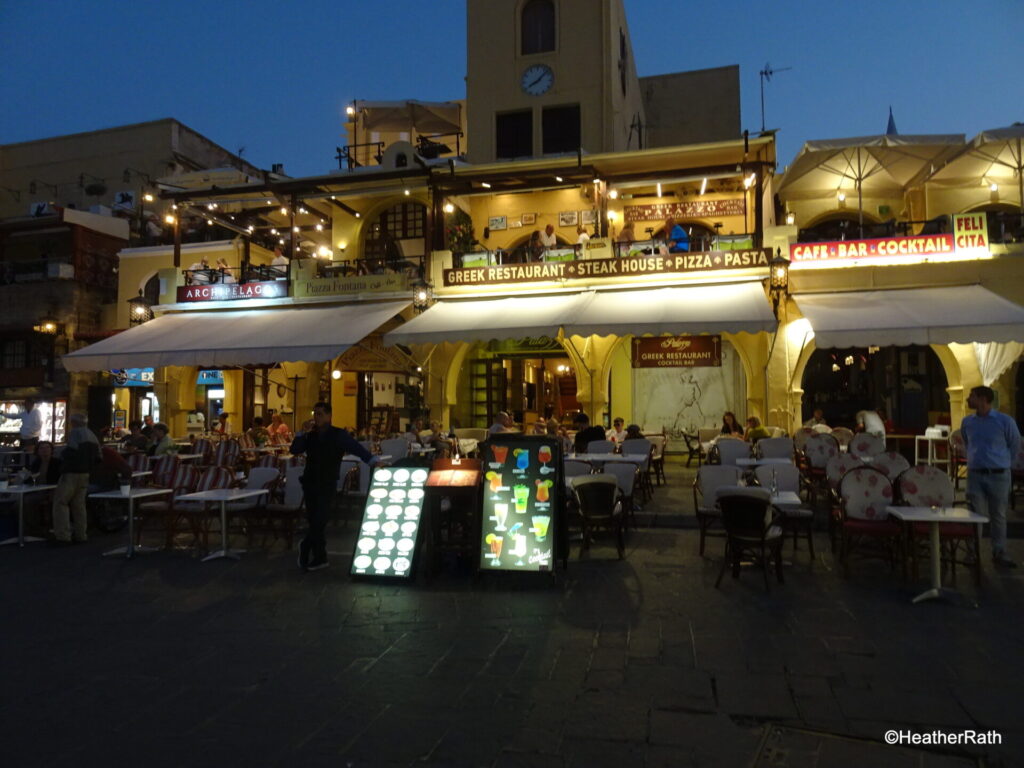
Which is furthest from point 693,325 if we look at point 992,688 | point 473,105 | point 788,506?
point 473,105

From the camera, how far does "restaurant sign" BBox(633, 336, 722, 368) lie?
12953 mm

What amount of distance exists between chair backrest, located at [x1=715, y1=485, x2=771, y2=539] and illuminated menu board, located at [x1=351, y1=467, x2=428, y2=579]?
8.72ft

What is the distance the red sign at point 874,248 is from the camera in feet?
38.0

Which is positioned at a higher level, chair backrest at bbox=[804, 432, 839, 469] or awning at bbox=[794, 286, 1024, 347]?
awning at bbox=[794, 286, 1024, 347]

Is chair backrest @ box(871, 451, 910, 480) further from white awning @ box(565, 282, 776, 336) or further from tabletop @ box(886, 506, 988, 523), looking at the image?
white awning @ box(565, 282, 776, 336)

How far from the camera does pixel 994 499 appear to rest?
6066 mm

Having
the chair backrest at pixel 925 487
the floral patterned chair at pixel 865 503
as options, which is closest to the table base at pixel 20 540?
the floral patterned chair at pixel 865 503

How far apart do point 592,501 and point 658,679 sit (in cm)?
308

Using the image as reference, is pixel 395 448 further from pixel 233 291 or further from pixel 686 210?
pixel 686 210

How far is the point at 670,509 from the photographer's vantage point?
875 centimetres

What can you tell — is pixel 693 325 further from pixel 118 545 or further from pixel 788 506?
pixel 118 545

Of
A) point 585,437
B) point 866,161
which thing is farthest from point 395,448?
point 866,161

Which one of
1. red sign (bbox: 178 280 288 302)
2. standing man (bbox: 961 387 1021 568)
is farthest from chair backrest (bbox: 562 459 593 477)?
red sign (bbox: 178 280 288 302)

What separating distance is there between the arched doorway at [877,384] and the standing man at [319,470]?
37.7ft
